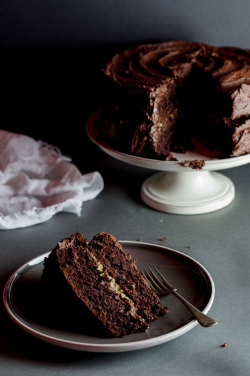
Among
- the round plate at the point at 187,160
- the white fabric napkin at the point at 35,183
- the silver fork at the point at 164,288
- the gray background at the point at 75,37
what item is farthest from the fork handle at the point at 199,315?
the gray background at the point at 75,37

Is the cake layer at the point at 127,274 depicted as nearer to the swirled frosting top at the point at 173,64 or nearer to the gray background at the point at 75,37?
the swirled frosting top at the point at 173,64

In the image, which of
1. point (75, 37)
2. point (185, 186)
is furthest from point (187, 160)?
point (75, 37)

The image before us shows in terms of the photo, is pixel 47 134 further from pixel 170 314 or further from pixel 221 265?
pixel 170 314

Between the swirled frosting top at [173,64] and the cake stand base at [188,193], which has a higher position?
the swirled frosting top at [173,64]

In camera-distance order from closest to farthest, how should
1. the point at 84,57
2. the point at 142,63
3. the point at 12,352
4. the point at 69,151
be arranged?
1. the point at 12,352
2. the point at 142,63
3. the point at 84,57
4. the point at 69,151

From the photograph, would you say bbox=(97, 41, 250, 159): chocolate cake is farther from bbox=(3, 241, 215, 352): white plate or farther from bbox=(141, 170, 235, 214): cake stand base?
bbox=(3, 241, 215, 352): white plate

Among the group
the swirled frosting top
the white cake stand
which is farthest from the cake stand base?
the swirled frosting top

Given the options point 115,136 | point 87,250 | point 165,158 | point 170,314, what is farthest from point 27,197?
point 170,314

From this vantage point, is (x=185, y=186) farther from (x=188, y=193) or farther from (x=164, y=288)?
(x=164, y=288)
